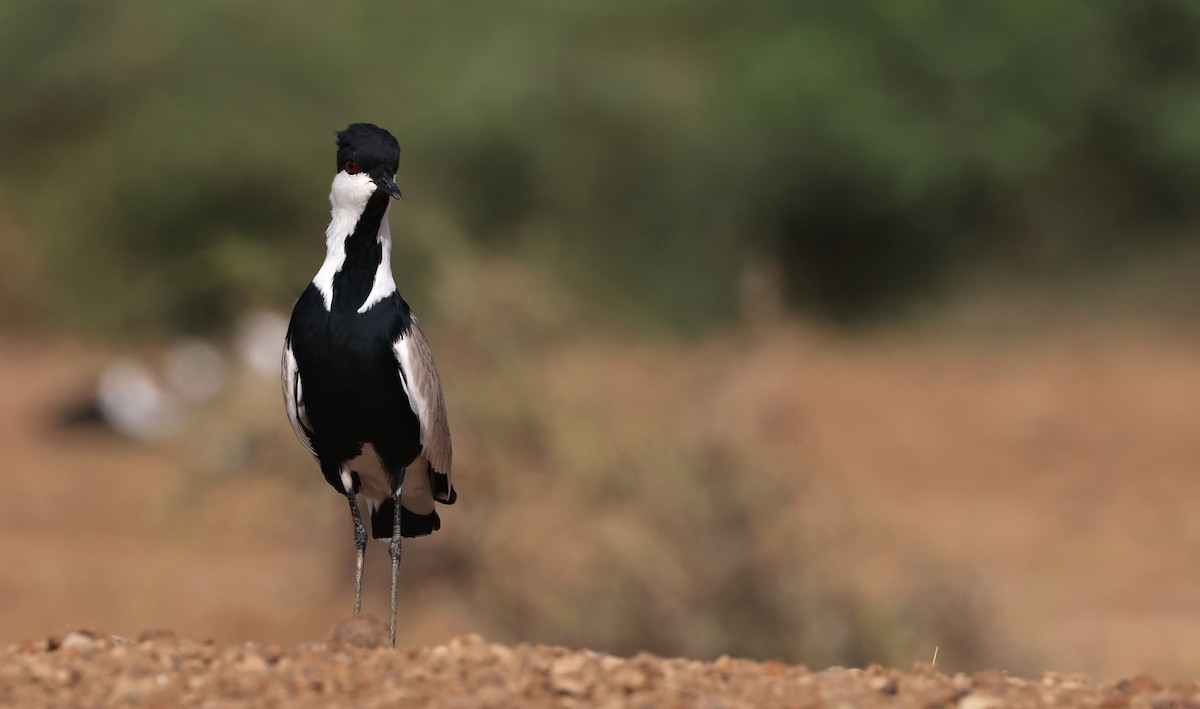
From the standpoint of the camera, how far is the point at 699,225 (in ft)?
67.2

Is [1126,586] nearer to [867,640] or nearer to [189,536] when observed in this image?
[867,640]

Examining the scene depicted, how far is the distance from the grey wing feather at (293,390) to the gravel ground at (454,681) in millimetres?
722

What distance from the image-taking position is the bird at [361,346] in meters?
4.95

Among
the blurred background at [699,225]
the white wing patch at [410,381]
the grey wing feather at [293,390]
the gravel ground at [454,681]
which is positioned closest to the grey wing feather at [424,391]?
the white wing patch at [410,381]

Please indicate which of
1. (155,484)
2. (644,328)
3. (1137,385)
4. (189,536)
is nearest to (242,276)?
(189,536)

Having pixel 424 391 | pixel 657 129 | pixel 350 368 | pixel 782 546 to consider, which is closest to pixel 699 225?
pixel 657 129

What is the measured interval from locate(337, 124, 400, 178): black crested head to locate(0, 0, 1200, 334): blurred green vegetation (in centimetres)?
1459

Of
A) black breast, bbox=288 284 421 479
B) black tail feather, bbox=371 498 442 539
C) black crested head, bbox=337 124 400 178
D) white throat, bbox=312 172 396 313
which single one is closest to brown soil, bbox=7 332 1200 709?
black breast, bbox=288 284 421 479

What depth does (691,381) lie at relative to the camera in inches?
357

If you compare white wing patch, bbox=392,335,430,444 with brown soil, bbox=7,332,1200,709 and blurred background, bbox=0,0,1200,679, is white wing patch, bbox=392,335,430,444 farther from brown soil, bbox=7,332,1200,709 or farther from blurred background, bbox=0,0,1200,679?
blurred background, bbox=0,0,1200,679

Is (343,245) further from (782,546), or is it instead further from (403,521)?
(782,546)

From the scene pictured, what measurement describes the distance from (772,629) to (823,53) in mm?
13249

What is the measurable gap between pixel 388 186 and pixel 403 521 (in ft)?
5.01

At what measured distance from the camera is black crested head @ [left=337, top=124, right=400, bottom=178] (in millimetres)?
4895
